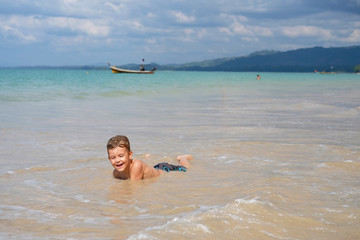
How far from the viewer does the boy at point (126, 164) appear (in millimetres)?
5797

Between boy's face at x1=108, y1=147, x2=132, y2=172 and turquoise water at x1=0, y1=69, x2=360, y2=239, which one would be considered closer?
turquoise water at x1=0, y1=69, x2=360, y2=239

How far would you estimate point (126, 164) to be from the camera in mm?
5938

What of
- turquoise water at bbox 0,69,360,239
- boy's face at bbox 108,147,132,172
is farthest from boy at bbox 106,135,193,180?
turquoise water at bbox 0,69,360,239

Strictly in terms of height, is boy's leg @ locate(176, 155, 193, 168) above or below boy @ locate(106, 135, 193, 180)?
below

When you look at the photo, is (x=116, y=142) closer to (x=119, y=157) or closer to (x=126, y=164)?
(x=119, y=157)

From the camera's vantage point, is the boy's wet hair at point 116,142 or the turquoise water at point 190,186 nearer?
the turquoise water at point 190,186

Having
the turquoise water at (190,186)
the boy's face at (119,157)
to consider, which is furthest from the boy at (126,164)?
the turquoise water at (190,186)

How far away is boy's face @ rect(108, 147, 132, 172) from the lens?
584cm

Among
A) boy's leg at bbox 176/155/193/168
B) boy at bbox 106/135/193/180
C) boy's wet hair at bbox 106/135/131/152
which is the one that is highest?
boy's wet hair at bbox 106/135/131/152

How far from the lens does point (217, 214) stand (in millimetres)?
4199

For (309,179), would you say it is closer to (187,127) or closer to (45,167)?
(45,167)

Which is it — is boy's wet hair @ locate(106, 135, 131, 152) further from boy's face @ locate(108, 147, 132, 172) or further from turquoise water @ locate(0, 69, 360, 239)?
turquoise water @ locate(0, 69, 360, 239)

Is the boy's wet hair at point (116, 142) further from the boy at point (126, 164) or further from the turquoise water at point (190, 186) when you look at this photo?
the turquoise water at point (190, 186)

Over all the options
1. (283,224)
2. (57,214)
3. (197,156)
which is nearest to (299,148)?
(197,156)
